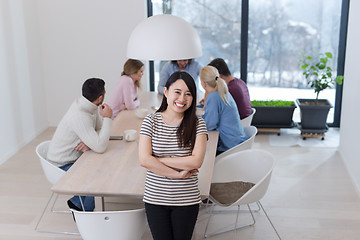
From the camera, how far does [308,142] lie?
6023 millimetres

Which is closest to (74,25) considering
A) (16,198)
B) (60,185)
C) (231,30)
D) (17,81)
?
(17,81)

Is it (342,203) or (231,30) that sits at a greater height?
(231,30)

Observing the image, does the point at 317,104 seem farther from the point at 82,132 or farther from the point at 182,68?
the point at 82,132

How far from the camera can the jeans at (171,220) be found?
2828mm

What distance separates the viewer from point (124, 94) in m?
4.91

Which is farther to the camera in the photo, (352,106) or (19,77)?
(19,77)

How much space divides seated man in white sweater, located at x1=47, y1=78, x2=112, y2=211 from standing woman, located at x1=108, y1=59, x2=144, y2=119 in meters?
→ 1.10

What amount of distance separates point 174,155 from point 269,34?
405cm

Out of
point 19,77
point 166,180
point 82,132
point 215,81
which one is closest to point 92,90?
point 82,132

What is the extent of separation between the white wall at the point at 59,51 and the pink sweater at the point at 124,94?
1451 mm

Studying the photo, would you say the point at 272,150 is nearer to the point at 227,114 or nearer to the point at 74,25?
the point at 227,114

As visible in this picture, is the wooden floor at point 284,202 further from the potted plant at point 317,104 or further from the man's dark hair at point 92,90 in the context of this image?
the man's dark hair at point 92,90

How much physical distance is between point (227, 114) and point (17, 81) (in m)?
2.89

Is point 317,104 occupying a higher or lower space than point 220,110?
lower
